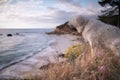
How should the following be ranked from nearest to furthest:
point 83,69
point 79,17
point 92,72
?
point 92,72
point 83,69
point 79,17

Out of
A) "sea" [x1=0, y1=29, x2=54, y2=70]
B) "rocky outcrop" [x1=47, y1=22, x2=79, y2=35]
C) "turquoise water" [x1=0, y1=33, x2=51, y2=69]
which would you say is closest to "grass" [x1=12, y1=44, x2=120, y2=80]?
"sea" [x1=0, y1=29, x2=54, y2=70]

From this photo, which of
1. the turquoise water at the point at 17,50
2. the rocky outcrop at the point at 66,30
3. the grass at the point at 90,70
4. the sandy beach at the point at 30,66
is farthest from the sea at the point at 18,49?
the grass at the point at 90,70

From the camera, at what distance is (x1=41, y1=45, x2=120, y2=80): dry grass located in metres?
4.56

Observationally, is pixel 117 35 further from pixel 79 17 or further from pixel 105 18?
pixel 105 18

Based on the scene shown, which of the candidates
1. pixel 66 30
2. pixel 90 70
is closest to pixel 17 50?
pixel 90 70

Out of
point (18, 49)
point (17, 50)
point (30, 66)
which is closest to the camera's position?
point (30, 66)

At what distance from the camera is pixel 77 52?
7.37 metres

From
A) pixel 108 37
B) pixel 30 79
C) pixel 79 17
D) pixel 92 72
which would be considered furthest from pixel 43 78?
pixel 79 17

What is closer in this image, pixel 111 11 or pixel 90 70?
pixel 90 70

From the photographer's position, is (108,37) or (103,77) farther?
(108,37)

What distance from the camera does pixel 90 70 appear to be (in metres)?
4.86

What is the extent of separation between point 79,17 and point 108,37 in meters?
4.73

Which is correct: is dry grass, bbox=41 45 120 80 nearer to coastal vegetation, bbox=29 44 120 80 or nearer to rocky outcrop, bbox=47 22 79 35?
coastal vegetation, bbox=29 44 120 80

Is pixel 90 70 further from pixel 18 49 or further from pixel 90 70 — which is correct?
pixel 18 49
